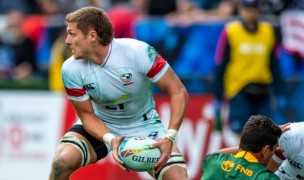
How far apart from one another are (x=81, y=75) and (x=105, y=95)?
286 millimetres

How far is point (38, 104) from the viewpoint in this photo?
15391mm

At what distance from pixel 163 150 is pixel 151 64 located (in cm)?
89

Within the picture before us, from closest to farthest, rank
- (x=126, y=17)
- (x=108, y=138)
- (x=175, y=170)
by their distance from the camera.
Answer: (x=108, y=138) → (x=175, y=170) → (x=126, y=17)

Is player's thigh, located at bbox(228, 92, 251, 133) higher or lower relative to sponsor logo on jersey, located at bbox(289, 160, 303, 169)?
lower

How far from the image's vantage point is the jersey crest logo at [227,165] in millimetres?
8195

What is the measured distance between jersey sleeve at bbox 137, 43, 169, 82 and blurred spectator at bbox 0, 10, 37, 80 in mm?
7645

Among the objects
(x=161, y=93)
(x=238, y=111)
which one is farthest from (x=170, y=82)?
(x=161, y=93)

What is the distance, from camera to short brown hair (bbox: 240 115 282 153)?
324 inches

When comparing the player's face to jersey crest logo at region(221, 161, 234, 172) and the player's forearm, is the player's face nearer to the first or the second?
the player's forearm

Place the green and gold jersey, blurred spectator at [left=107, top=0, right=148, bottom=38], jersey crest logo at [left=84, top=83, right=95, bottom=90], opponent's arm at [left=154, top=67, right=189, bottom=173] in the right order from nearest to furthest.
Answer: the green and gold jersey, opponent's arm at [left=154, top=67, right=189, bottom=173], jersey crest logo at [left=84, top=83, right=95, bottom=90], blurred spectator at [left=107, top=0, right=148, bottom=38]

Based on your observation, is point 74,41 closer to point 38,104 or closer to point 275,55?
point 275,55

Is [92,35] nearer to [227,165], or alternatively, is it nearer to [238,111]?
[227,165]

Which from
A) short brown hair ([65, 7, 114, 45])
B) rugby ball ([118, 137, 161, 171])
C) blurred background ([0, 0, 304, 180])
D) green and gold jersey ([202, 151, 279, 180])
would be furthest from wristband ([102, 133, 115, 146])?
blurred background ([0, 0, 304, 180])

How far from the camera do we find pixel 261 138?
8.23 meters
